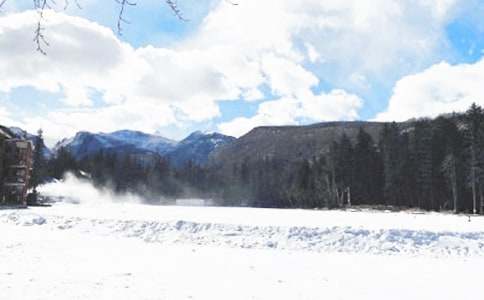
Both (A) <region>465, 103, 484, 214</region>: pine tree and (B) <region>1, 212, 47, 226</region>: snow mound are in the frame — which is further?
(A) <region>465, 103, 484, 214</region>: pine tree

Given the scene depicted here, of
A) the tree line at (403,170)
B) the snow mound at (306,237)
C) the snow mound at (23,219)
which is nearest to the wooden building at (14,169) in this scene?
the snow mound at (23,219)

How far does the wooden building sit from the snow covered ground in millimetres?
22215

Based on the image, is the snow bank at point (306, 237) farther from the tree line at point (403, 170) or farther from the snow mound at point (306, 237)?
the tree line at point (403, 170)

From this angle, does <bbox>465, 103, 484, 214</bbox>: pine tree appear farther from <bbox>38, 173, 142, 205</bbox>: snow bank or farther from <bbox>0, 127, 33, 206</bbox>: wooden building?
<bbox>38, 173, 142, 205</bbox>: snow bank

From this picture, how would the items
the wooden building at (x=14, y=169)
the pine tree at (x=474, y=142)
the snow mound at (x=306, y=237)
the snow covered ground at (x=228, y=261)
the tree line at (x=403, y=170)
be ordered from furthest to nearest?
the tree line at (x=403, y=170) → the pine tree at (x=474, y=142) → the wooden building at (x=14, y=169) → the snow mound at (x=306, y=237) → the snow covered ground at (x=228, y=261)

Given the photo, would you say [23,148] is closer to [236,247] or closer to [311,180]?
[236,247]

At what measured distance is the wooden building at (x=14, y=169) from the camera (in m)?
50.8

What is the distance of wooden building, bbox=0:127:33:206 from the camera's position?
50781mm

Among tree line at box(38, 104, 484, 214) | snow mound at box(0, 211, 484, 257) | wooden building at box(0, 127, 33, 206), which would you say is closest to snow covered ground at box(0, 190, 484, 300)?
snow mound at box(0, 211, 484, 257)

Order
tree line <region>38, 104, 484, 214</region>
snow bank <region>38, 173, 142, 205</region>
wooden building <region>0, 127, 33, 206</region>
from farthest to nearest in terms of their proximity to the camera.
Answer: snow bank <region>38, 173, 142, 205</region>
tree line <region>38, 104, 484, 214</region>
wooden building <region>0, 127, 33, 206</region>

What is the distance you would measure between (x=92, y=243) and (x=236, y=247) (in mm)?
6107

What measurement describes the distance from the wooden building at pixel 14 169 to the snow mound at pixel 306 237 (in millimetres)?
27592

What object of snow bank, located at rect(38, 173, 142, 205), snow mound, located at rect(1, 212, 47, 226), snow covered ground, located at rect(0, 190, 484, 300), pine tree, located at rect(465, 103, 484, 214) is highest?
pine tree, located at rect(465, 103, 484, 214)

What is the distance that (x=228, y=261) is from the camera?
666 inches
